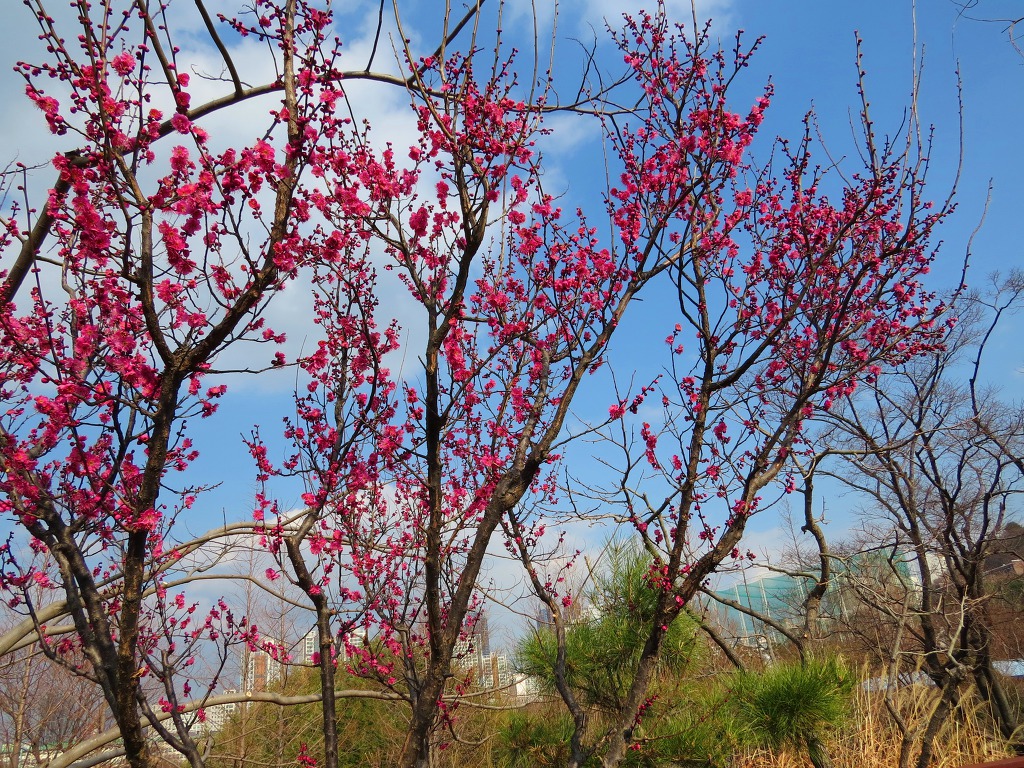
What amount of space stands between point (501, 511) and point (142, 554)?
1533mm

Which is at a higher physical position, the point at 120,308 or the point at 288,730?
the point at 120,308

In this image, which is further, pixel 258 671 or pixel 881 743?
pixel 258 671

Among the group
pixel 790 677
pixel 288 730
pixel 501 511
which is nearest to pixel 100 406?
pixel 501 511

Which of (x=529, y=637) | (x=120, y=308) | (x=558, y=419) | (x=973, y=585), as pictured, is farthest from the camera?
(x=973, y=585)

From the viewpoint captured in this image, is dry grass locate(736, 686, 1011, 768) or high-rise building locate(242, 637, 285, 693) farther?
high-rise building locate(242, 637, 285, 693)

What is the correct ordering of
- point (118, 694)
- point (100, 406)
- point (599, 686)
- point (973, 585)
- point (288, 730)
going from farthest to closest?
point (288, 730)
point (973, 585)
point (599, 686)
point (100, 406)
point (118, 694)

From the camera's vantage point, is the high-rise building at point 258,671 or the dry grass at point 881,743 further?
the high-rise building at point 258,671

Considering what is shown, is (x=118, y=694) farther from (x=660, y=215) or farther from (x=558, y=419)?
(x=660, y=215)

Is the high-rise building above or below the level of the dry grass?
above

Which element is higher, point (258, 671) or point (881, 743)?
point (258, 671)

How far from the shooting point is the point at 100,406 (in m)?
2.85

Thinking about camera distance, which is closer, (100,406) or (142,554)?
(142,554)

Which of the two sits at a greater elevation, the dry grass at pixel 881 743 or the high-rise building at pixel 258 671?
the high-rise building at pixel 258 671

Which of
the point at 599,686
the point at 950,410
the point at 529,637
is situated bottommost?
the point at 599,686
